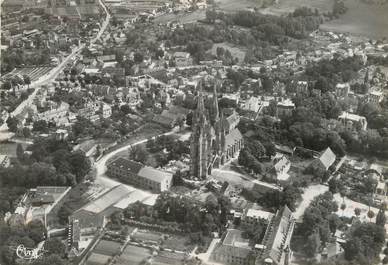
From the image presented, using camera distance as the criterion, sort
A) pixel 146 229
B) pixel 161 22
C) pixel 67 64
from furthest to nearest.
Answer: pixel 161 22
pixel 67 64
pixel 146 229

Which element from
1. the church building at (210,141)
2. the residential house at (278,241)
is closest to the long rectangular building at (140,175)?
the church building at (210,141)

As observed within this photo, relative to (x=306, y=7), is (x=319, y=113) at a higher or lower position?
lower

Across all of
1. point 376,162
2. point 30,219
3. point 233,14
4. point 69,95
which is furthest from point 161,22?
point 30,219

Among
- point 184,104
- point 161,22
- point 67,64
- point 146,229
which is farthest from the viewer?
point 161,22

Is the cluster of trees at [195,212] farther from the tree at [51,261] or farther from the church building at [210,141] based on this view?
the tree at [51,261]

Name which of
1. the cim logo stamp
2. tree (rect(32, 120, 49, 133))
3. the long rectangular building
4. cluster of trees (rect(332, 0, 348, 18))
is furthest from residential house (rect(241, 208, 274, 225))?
cluster of trees (rect(332, 0, 348, 18))

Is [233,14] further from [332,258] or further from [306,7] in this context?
[332,258]

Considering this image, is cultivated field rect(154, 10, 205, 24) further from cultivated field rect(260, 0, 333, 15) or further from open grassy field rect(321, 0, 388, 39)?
open grassy field rect(321, 0, 388, 39)
